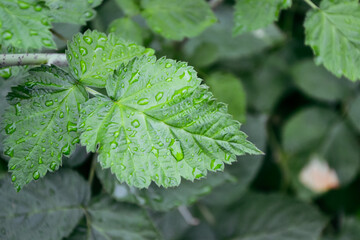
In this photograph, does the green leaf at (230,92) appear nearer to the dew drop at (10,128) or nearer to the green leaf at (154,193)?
the green leaf at (154,193)

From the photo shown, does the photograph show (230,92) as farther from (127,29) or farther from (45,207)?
(45,207)

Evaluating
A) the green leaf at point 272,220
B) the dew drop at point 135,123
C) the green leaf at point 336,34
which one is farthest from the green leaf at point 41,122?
the green leaf at point 272,220

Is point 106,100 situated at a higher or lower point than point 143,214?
higher

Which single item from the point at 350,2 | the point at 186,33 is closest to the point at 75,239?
the point at 186,33

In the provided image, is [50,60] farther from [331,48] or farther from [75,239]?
[331,48]

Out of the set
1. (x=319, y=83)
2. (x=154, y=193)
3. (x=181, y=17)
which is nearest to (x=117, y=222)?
(x=154, y=193)

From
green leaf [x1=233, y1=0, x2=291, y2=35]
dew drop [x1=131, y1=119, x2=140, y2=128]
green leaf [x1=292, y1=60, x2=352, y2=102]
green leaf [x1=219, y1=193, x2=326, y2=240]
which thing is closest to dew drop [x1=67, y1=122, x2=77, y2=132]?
dew drop [x1=131, y1=119, x2=140, y2=128]
